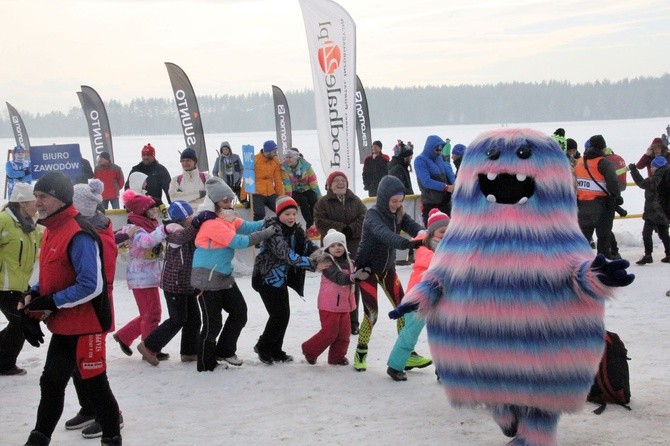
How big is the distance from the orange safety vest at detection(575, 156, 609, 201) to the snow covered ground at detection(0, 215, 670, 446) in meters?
2.87

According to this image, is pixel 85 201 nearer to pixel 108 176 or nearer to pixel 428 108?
pixel 108 176

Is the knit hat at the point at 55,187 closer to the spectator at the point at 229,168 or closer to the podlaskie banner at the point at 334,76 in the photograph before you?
the podlaskie banner at the point at 334,76

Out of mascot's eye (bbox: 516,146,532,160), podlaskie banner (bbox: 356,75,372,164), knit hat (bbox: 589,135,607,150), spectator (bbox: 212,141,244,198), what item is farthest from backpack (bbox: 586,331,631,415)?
podlaskie banner (bbox: 356,75,372,164)

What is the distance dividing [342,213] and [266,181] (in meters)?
4.09

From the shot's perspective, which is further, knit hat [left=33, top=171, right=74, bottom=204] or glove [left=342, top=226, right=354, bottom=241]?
glove [left=342, top=226, right=354, bottom=241]

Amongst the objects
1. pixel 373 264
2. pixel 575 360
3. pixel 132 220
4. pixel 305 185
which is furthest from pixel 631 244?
pixel 575 360

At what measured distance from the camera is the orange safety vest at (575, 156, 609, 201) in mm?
10602

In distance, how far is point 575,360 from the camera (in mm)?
4328

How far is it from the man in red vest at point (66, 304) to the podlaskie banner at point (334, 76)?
770 centimetres

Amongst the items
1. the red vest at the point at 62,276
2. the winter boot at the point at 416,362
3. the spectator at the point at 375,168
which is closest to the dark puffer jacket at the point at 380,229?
the winter boot at the point at 416,362

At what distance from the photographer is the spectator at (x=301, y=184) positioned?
12.3m

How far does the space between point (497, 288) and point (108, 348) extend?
4.44 meters

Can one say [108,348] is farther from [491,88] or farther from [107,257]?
[491,88]

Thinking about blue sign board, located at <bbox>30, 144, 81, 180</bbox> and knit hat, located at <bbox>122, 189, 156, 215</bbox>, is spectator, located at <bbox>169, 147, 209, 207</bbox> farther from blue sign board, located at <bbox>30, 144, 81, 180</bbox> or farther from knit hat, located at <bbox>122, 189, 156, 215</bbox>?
knit hat, located at <bbox>122, 189, 156, 215</bbox>
